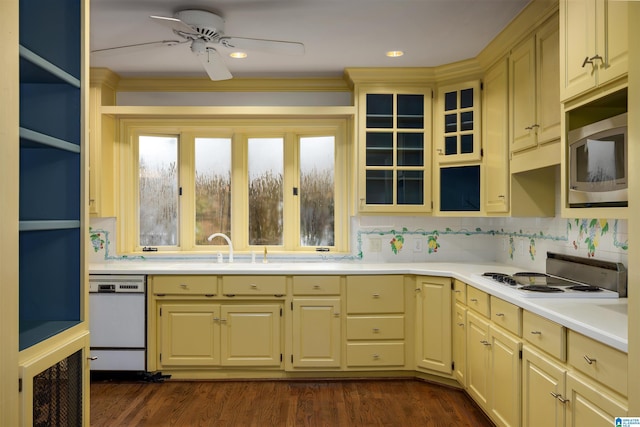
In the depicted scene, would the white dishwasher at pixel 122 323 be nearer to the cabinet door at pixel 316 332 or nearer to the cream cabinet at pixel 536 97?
the cabinet door at pixel 316 332

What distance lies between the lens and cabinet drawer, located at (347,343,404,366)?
3.67 m

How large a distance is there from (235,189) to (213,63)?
150cm

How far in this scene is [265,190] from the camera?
4.40m

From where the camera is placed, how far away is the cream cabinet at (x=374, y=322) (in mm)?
3676

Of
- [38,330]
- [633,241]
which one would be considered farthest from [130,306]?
[633,241]

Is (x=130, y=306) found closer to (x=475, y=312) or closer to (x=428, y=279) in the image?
(x=428, y=279)

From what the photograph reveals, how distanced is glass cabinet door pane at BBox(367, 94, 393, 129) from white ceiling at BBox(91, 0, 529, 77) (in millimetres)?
278

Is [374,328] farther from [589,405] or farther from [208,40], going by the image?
[208,40]

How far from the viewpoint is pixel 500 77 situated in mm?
3340

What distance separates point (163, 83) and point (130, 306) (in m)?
1.93

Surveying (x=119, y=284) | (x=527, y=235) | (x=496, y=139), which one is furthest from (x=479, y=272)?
(x=119, y=284)

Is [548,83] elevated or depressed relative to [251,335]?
elevated

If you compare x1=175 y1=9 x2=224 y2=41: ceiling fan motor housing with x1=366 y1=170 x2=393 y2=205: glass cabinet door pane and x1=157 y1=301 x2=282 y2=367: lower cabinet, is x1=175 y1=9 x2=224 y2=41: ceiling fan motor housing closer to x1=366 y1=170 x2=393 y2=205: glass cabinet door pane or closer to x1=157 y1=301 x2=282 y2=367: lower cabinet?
x1=366 y1=170 x2=393 y2=205: glass cabinet door pane

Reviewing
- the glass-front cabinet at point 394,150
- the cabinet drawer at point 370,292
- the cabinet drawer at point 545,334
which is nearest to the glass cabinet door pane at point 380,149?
the glass-front cabinet at point 394,150
